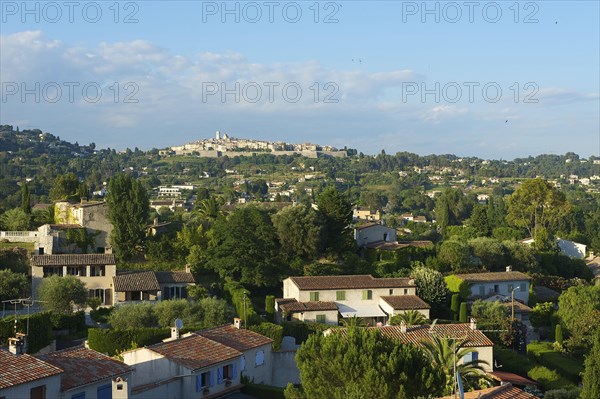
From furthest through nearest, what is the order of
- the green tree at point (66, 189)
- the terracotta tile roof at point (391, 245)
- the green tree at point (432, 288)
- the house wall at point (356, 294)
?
the green tree at point (66, 189)
the terracotta tile roof at point (391, 245)
the green tree at point (432, 288)
the house wall at point (356, 294)

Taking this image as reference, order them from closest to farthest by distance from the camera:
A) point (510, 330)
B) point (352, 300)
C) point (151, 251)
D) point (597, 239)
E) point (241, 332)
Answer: point (241, 332) < point (510, 330) < point (352, 300) < point (151, 251) < point (597, 239)

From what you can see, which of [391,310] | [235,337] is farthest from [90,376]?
[391,310]

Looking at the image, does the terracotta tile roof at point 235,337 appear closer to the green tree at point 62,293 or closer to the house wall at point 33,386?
the house wall at point 33,386

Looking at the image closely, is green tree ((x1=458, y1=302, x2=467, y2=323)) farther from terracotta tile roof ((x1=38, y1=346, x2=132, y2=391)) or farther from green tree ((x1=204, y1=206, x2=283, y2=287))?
terracotta tile roof ((x1=38, y1=346, x2=132, y2=391))

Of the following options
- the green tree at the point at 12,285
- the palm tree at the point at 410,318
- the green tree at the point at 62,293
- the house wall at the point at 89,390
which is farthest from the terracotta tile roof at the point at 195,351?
the green tree at the point at 12,285

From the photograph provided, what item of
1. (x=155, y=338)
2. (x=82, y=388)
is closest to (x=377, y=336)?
(x=82, y=388)

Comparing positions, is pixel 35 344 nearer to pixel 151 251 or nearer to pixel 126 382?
pixel 126 382

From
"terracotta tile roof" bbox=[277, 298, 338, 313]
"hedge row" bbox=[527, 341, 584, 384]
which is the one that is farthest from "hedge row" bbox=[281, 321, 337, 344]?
"hedge row" bbox=[527, 341, 584, 384]
